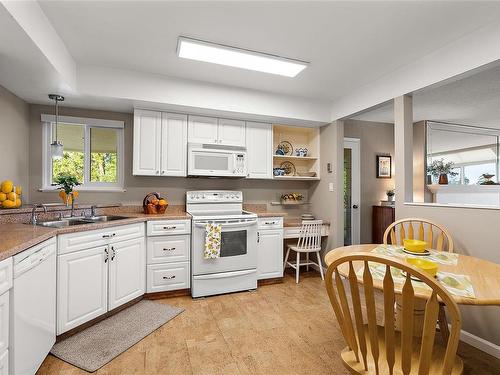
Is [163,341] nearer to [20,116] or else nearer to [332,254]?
[332,254]

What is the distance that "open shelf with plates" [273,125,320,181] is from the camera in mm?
4043

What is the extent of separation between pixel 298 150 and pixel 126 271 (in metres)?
2.83

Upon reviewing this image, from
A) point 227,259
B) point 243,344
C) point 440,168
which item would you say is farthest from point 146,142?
point 440,168

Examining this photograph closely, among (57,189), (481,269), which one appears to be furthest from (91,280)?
(481,269)

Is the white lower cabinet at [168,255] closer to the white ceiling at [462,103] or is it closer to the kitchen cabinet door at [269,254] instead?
the kitchen cabinet door at [269,254]

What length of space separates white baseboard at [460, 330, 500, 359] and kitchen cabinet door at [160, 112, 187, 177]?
3.12 metres

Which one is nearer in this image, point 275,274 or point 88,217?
point 88,217

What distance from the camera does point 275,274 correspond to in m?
3.39

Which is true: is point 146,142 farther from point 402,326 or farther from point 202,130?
point 402,326

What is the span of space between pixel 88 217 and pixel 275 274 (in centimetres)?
225

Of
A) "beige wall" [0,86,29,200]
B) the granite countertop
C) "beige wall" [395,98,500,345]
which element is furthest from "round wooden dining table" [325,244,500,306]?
"beige wall" [0,86,29,200]

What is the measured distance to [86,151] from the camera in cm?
331

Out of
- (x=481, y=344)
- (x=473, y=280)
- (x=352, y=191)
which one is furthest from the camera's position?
(x=352, y=191)

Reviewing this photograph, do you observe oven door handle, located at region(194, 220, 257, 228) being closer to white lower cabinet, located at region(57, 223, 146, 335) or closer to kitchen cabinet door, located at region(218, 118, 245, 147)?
white lower cabinet, located at region(57, 223, 146, 335)
